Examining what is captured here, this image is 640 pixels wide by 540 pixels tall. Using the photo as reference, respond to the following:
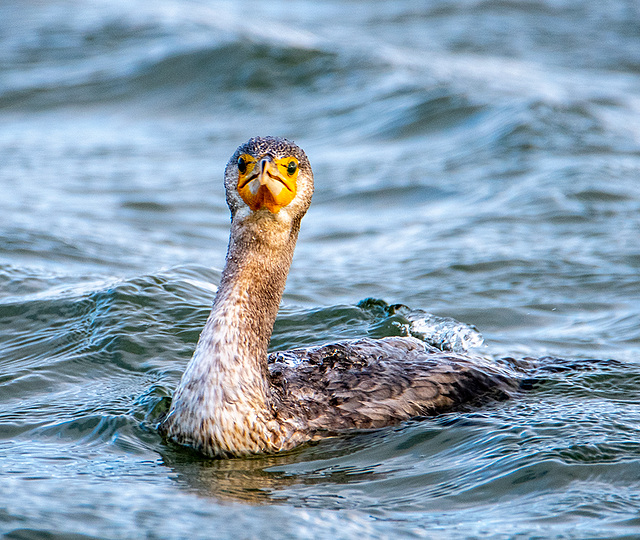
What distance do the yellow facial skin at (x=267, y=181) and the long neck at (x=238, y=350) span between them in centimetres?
13

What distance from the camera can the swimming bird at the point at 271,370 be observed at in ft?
16.5

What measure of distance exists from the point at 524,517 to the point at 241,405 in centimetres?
148

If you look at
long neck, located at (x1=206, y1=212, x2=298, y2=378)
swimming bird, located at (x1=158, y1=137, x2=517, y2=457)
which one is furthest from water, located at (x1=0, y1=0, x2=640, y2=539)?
long neck, located at (x1=206, y1=212, x2=298, y2=378)

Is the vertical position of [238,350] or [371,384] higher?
[238,350]

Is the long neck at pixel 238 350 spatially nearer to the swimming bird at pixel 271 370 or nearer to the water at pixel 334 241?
the swimming bird at pixel 271 370

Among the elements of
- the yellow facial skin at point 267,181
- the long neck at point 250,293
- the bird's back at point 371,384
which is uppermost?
the yellow facial skin at point 267,181

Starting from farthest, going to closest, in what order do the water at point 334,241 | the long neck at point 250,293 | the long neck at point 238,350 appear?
1. the long neck at point 250,293
2. the long neck at point 238,350
3. the water at point 334,241

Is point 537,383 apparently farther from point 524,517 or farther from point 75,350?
point 75,350

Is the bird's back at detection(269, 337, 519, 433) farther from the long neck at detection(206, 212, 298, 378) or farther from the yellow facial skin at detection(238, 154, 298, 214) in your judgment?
the yellow facial skin at detection(238, 154, 298, 214)

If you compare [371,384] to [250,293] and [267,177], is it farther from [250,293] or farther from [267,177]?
[267,177]

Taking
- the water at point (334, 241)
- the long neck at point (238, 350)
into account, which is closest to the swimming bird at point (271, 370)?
the long neck at point (238, 350)

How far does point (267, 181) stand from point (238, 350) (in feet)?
2.88

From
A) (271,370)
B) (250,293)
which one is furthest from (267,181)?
(271,370)

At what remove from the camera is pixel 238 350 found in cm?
515
